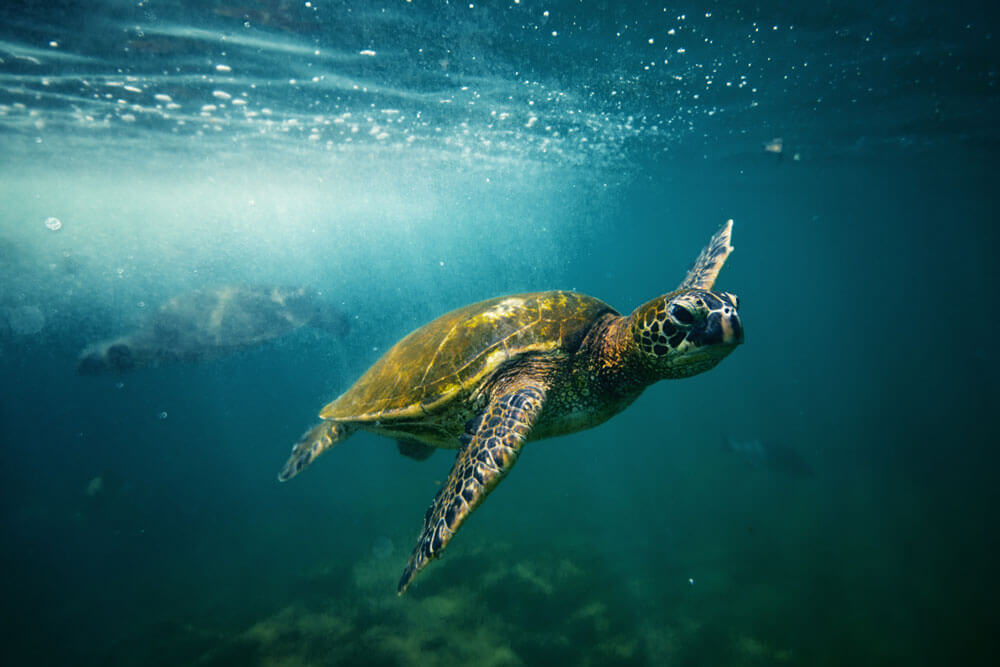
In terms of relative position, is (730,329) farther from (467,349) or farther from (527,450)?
(527,450)

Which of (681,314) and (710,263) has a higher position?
(681,314)

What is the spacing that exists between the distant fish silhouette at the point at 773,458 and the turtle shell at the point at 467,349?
14058mm

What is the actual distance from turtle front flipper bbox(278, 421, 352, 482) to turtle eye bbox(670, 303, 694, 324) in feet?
14.1

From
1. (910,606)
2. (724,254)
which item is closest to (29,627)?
(724,254)

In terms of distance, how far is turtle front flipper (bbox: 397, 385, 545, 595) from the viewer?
2.68 meters

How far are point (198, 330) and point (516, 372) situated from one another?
13893mm

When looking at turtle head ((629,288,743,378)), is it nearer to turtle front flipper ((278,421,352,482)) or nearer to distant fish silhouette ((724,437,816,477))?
turtle front flipper ((278,421,352,482))

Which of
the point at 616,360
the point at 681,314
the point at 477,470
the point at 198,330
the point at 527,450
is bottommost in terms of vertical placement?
the point at 527,450

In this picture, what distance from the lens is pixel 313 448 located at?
533 centimetres

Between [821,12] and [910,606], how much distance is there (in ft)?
41.1

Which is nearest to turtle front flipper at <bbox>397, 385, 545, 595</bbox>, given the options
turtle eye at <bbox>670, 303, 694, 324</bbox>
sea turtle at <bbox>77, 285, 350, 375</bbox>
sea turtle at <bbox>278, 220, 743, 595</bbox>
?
sea turtle at <bbox>278, 220, 743, 595</bbox>

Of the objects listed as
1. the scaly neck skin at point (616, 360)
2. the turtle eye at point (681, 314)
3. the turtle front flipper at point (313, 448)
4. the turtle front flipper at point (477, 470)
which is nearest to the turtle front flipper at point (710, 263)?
the scaly neck skin at point (616, 360)

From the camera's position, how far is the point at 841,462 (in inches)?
675

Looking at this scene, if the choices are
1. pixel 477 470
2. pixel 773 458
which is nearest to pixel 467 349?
pixel 477 470
